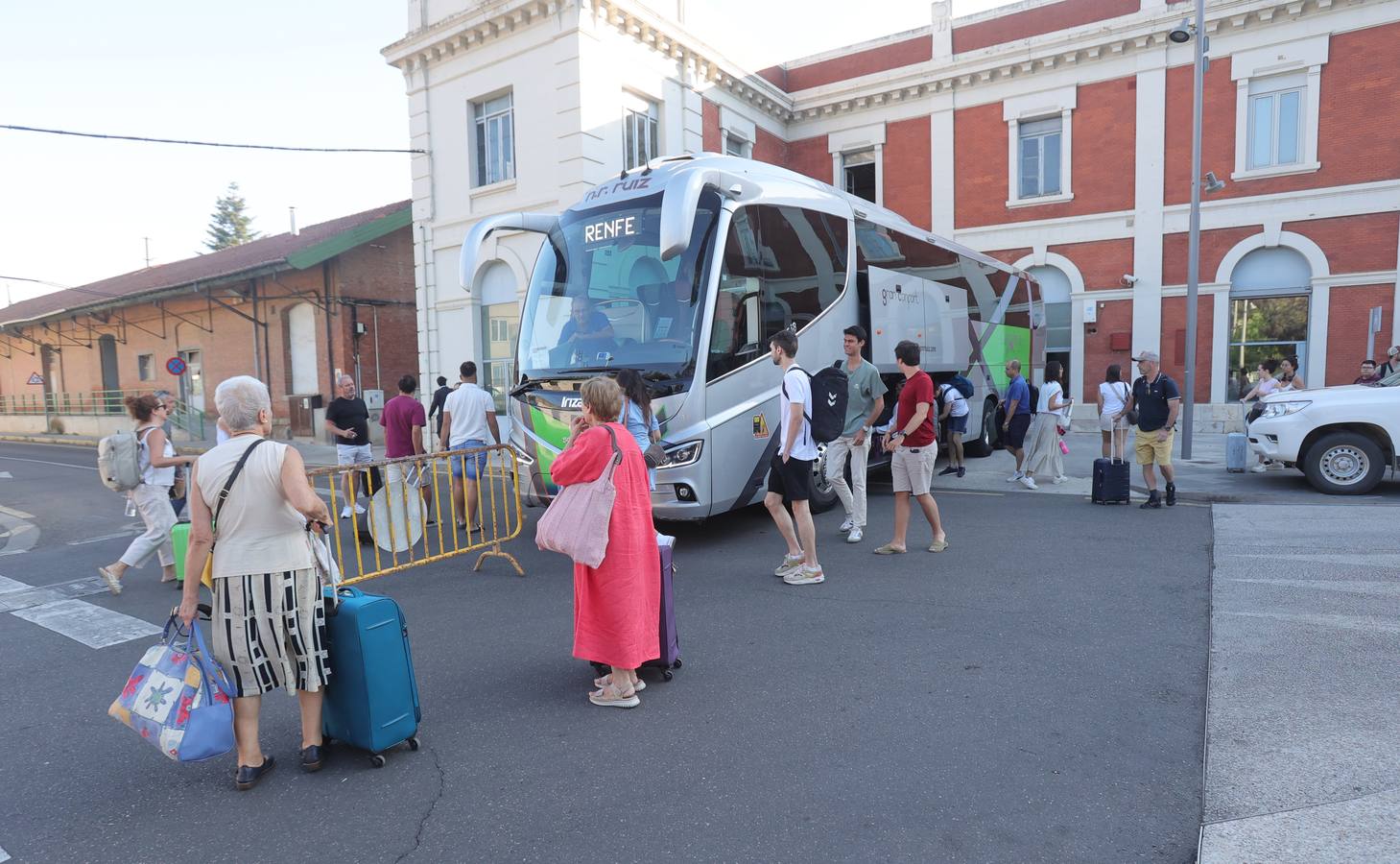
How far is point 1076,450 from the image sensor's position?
50.7 feet

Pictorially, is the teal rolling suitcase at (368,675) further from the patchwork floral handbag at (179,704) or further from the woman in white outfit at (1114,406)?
the woman in white outfit at (1114,406)

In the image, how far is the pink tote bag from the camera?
3.97 m

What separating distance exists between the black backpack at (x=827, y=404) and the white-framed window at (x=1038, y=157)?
656 inches

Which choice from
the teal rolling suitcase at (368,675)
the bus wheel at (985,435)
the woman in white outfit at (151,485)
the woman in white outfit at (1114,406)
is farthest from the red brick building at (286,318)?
the teal rolling suitcase at (368,675)

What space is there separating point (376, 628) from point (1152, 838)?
318cm

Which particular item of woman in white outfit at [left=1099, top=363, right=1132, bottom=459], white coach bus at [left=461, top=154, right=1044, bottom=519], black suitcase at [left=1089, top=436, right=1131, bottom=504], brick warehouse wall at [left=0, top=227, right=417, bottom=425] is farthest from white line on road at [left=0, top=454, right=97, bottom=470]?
woman in white outfit at [left=1099, top=363, right=1132, bottom=459]

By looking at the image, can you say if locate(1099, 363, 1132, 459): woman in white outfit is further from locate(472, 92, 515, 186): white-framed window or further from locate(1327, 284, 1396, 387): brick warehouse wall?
locate(472, 92, 515, 186): white-framed window

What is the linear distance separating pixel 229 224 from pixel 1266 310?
2667 inches

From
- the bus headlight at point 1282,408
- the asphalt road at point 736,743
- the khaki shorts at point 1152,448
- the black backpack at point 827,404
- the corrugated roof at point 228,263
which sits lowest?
the asphalt road at point 736,743

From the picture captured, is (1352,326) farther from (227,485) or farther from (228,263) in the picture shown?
(228,263)

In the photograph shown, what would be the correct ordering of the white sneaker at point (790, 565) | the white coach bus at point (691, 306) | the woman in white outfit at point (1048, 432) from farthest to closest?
the woman in white outfit at point (1048, 432)
the white coach bus at point (691, 306)
the white sneaker at point (790, 565)

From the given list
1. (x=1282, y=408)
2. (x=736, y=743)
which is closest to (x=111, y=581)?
(x=736, y=743)

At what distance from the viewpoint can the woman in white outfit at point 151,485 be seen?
6.81 meters

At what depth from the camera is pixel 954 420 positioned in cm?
1192
